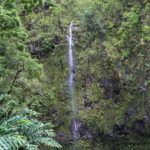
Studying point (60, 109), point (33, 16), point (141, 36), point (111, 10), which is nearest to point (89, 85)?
point (60, 109)

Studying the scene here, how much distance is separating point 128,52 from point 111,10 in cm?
414

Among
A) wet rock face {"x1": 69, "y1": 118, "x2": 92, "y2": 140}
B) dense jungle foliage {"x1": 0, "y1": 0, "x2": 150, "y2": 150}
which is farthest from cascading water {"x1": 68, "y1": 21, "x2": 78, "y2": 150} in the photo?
dense jungle foliage {"x1": 0, "y1": 0, "x2": 150, "y2": 150}

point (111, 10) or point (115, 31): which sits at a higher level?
point (111, 10)

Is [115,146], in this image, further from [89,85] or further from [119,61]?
[119,61]

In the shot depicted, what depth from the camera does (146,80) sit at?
27.9 feet

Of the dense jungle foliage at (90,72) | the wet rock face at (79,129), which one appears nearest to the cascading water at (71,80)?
the wet rock face at (79,129)

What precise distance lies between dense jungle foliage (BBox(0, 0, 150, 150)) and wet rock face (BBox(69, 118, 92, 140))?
51mm

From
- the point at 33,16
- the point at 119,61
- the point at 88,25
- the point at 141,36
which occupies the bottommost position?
the point at 119,61

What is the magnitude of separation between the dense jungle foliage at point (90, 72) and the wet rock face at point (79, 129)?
51 mm

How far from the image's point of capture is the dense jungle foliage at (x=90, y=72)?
6164 mm

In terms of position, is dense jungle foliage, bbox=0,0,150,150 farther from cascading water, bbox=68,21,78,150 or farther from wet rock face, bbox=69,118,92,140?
cascading water, bbox=68,21,78,150

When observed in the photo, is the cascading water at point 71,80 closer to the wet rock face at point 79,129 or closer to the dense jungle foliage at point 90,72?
the wet rock face at point 79,129

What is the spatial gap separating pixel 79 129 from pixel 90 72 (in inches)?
143

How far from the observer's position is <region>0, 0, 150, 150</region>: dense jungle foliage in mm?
6164
